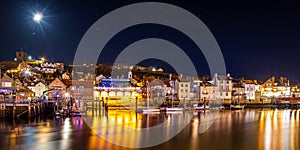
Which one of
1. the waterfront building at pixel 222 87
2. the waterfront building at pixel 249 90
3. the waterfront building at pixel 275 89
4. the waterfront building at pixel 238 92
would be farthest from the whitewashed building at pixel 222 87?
the waterfront building at pixel 275 89

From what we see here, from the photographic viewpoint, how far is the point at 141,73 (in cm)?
11650

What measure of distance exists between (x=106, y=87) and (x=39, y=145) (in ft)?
136

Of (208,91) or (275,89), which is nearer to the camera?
(208,91)

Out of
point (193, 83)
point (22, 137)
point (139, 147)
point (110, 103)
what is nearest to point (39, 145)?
point (22, 137)

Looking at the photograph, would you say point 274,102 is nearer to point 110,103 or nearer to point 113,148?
point 110,103

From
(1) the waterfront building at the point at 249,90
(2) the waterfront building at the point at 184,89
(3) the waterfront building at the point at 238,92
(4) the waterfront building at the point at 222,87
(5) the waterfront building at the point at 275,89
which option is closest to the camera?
(2) the waterfront building at the point at 184,89

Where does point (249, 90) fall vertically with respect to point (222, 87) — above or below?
below

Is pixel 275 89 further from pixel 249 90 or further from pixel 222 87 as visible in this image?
pixel 222 87

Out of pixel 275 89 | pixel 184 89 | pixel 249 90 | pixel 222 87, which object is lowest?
pixel 275 89

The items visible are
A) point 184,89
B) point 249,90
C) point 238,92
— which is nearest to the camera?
point 184,89

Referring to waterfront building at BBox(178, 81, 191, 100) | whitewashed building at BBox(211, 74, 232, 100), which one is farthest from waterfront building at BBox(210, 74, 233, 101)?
waterfront building at BBox(178, 81, 191, 100)

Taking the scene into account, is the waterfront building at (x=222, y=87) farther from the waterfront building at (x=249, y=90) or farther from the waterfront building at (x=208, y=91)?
the waterfront building at (x=249, y=90)

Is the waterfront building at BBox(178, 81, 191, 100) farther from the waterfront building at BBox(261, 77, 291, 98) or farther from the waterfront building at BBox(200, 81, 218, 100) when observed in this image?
the waterfront building at BBox(261, 77, 291, 98)

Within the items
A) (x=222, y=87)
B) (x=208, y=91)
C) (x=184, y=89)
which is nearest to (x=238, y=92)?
(x=222, y=87)
